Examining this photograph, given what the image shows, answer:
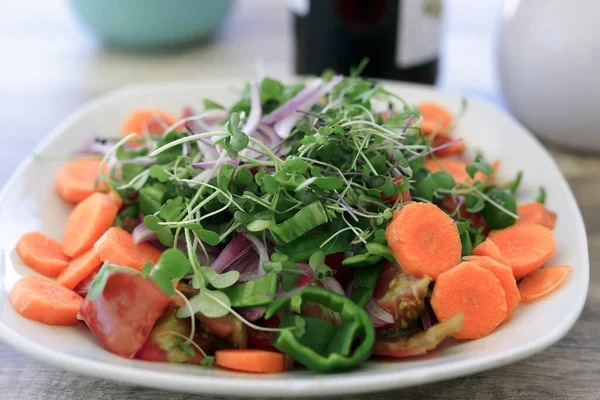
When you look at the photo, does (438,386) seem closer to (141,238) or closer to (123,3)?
(141,238)

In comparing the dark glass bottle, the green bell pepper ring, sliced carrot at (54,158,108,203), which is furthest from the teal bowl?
the green bell pepper ring

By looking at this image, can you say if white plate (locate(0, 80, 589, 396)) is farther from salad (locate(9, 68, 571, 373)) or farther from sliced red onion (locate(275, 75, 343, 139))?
sliced red onion (locate(275, 75, 343, 139))

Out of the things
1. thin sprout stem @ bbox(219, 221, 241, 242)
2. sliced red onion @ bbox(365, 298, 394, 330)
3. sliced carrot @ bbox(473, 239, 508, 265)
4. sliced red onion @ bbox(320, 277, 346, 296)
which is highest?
thin sprout stem @ bbox(219, 221, 241, 242)

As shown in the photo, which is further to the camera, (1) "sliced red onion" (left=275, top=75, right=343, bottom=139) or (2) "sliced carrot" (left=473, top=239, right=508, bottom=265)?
(1) "sliced red onion" (left=275, top=75, right=343, bottom=139)

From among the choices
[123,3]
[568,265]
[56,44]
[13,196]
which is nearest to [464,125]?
[568,265]

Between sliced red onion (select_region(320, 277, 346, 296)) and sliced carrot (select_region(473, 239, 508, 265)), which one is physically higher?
sliced carrot (select_region(473, 239, 508, 265))
